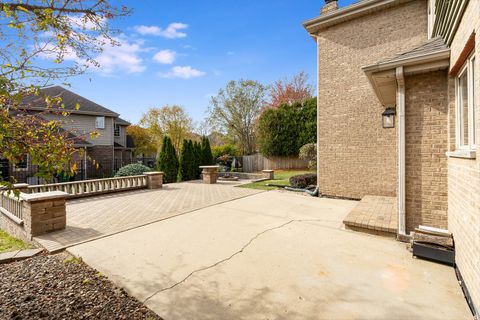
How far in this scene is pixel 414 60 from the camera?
4004 mm

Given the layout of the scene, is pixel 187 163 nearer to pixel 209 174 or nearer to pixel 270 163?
pixel 209 174

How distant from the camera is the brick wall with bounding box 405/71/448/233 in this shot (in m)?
4.08

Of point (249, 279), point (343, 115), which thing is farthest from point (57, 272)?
point (343, 115)

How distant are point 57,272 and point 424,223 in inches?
244

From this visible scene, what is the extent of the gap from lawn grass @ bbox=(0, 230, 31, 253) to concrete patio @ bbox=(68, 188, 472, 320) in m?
1.41

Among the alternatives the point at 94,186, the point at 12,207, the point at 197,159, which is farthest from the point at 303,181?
the point at 12,207

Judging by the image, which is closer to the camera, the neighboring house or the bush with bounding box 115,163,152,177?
the neighboring house

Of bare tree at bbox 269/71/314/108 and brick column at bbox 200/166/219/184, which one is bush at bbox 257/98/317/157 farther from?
bare tree at bbox 269/71/314/108

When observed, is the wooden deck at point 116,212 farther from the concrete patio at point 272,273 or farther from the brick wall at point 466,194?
the brick wall at point 466,194

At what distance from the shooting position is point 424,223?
169 inches

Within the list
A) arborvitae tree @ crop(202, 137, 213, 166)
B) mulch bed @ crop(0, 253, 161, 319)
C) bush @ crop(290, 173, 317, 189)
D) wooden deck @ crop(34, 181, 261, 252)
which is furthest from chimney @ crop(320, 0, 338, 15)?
mulch bed @ crop(0, 253, 161, 319)

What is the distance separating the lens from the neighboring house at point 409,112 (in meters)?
2.96

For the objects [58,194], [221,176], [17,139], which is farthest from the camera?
[221,176]

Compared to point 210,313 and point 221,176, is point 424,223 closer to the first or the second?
point 210,313
